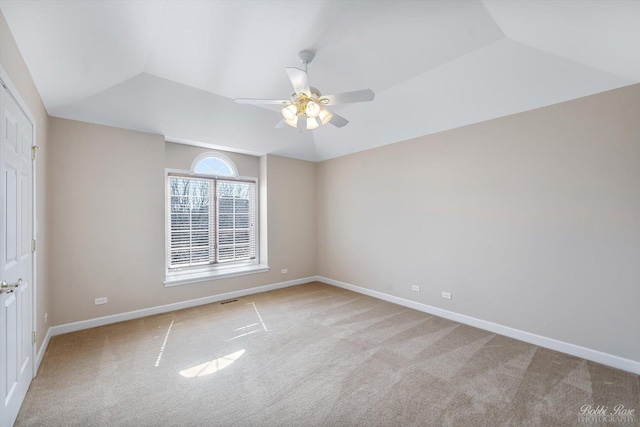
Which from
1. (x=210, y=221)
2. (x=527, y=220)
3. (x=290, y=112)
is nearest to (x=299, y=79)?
(x=290, y=112)

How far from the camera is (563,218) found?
9.55ft

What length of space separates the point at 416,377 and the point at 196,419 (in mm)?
1857

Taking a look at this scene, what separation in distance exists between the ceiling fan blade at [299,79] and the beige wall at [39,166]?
1.90m

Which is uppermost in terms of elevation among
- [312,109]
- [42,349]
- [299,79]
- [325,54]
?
[325,54]

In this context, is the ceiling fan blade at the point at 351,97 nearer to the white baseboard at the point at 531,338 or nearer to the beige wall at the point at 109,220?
the beige wall at the point at 109,220

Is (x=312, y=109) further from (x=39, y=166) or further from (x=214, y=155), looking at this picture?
(x=214, y=155)

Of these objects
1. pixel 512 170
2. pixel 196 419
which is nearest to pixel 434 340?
pixel 512 170

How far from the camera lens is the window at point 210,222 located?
4.51 m

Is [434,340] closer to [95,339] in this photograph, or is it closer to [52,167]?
[95,339]

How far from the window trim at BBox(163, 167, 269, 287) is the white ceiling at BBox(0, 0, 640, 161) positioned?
2.91 feet

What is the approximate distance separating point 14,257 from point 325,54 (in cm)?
313

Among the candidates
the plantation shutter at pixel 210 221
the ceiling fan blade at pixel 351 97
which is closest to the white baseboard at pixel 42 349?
the plantation shutter at pixel 210 221

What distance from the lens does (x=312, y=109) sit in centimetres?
257

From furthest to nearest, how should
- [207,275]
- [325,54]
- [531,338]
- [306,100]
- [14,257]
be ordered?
[207,275] < [531,338] < [325,54] < [306,100] < [14,257]
